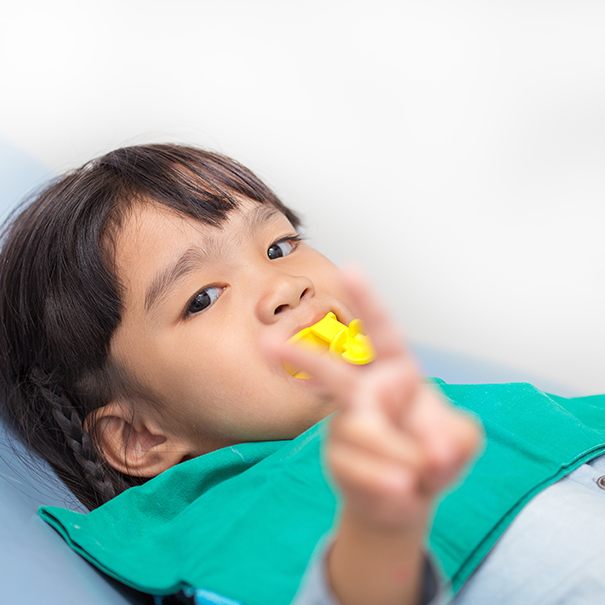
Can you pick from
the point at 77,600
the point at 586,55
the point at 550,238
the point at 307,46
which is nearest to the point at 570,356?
the point at 550,238

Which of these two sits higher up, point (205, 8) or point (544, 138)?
point (205, 8)

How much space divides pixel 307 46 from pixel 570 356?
2.13ft

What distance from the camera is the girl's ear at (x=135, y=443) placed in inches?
40.1

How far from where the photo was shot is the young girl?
0.94m

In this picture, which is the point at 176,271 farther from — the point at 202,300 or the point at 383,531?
the point at 383,531

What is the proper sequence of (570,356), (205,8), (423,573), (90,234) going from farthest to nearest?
(205,8)
(570,356)
(90,234)
(423,573)

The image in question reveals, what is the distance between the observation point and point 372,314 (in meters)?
0.50

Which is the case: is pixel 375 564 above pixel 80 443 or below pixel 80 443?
above

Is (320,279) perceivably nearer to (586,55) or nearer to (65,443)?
(65,443)

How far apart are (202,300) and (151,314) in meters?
0.06

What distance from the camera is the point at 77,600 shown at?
2.64 ft

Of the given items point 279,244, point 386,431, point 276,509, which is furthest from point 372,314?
point 279,244

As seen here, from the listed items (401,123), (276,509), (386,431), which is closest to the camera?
(386,431)

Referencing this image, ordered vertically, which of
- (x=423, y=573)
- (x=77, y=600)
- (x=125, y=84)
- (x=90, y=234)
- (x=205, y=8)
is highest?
(x=205, y=8)
